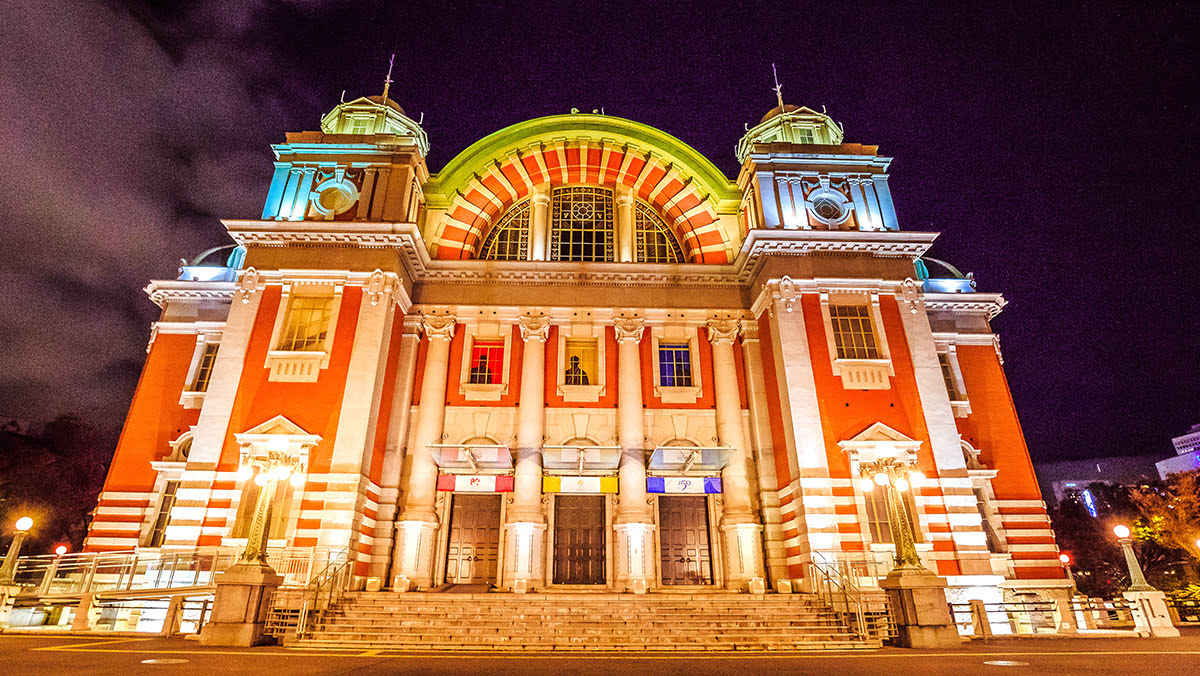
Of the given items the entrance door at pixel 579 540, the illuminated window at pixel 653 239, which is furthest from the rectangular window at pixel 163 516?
the illuminated window at pixel 653 239

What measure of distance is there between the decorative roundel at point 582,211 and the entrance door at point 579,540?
1130 centimetres

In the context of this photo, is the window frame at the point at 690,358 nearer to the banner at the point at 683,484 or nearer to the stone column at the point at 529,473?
the banner at the point at 683,484

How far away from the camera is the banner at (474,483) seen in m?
19.7

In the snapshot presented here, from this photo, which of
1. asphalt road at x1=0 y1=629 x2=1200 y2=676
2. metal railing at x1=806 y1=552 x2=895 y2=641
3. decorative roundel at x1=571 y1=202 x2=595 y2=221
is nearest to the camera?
asphalt road at x1=0 y1=629 x2=1200 y2=676

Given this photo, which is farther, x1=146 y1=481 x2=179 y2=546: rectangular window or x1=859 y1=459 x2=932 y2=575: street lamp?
x1=146 y1=481 x2=179 y2=546: rectangular window

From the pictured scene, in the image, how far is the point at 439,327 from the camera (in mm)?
21438

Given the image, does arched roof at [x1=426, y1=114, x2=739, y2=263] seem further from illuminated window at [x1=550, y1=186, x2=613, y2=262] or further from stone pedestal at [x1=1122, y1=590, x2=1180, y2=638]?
stone pedestal at [x1=1122, y1=590, x2=1180, y2=638]

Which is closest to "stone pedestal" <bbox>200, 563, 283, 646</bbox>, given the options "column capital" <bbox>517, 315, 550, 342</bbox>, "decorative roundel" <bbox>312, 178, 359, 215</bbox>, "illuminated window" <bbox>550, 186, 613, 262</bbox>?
"column capital" <bbox>517, 315, 550, 342</bbox>

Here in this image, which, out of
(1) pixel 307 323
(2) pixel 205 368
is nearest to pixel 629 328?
(1) pixel 307 323

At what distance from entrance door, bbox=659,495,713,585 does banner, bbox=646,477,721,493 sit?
1.83ft

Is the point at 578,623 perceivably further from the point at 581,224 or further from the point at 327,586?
the point at 581,224

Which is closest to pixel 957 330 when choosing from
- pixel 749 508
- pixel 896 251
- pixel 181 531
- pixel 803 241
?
pixel 896 251

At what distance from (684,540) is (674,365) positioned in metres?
6.28

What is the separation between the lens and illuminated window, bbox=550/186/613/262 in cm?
2348
